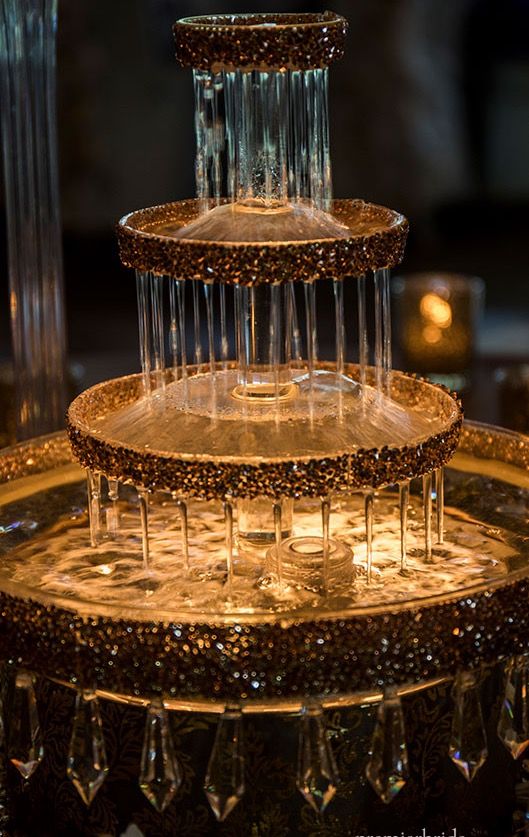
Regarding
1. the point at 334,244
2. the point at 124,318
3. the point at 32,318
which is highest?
the point at 334,244

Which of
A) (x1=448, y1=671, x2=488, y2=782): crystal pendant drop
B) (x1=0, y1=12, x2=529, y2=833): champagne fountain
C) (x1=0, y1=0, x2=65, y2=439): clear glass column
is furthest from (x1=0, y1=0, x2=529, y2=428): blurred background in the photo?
(x1=448, y1=671, x2=488, y2=782): crystal pendant drop

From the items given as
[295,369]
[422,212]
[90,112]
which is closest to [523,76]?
[422,212]

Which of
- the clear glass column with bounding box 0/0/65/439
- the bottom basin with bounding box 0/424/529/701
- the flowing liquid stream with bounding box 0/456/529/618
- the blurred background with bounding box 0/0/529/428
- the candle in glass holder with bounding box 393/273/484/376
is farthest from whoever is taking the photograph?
the blurred background with bounding box 0/0/529/428

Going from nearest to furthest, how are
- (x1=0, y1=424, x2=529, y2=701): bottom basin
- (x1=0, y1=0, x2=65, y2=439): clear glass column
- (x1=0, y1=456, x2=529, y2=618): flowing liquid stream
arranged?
(x1=0, y1=424, x2=529, y2=701): bottom basin, (x1=0, y1=456, x2=529, y2=618): flowing liquid stream, (x1=0, y1=0, x2=65, y2=439): clear glass column

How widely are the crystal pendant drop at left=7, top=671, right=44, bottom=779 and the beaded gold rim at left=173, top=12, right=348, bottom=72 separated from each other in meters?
0.52

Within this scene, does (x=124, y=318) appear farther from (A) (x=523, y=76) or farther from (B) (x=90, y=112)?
(A) (x=523, y=76)

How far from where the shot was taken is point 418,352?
102 inches

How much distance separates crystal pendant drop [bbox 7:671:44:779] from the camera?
49.9 inches

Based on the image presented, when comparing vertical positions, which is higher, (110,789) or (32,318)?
(32,318)

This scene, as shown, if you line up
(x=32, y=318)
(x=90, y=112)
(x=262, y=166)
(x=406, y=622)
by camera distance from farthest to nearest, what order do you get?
1. (x=90, y=112)
2. (x=32, y=318)
3. (x=262, y=166)
4. (x=406, y=622)

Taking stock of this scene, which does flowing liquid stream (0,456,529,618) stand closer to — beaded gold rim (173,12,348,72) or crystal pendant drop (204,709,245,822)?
crystal pendant drop (204,709,245,822)

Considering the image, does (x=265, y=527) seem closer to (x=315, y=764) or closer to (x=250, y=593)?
(x=250, y=593)

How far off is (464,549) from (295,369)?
0.79 ft

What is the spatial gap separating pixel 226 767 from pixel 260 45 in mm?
561
